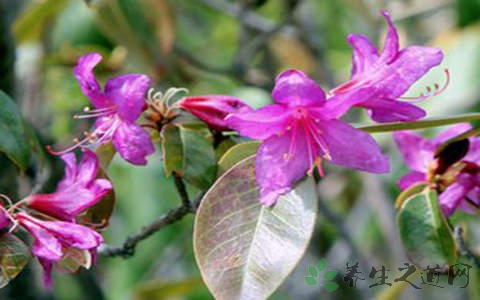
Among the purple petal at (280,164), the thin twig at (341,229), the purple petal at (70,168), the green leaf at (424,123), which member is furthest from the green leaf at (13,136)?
the thin twig at (341,229)

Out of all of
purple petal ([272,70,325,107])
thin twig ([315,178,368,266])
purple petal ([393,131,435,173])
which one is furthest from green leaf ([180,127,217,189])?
thin twig ([315,178,368,266])

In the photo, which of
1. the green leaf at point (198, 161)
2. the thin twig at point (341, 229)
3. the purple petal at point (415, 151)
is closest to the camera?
the green leaf at point (198, 161)

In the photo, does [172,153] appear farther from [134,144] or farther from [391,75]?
[391,75]

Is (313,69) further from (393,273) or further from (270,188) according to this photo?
(270,188)

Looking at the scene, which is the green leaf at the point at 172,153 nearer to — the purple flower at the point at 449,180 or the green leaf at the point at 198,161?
the green leaf at the point at 198,161

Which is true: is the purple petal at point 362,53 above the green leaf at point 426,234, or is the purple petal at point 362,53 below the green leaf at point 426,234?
above

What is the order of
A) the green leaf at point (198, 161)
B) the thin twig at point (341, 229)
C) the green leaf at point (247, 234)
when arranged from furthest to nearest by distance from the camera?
the thin twig at point (341, 229)
the green leaf at point (198, 161)
the green leaf at point (247, 234)

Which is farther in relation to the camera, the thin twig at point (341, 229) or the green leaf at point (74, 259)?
the thin twig at point (341, 229)
